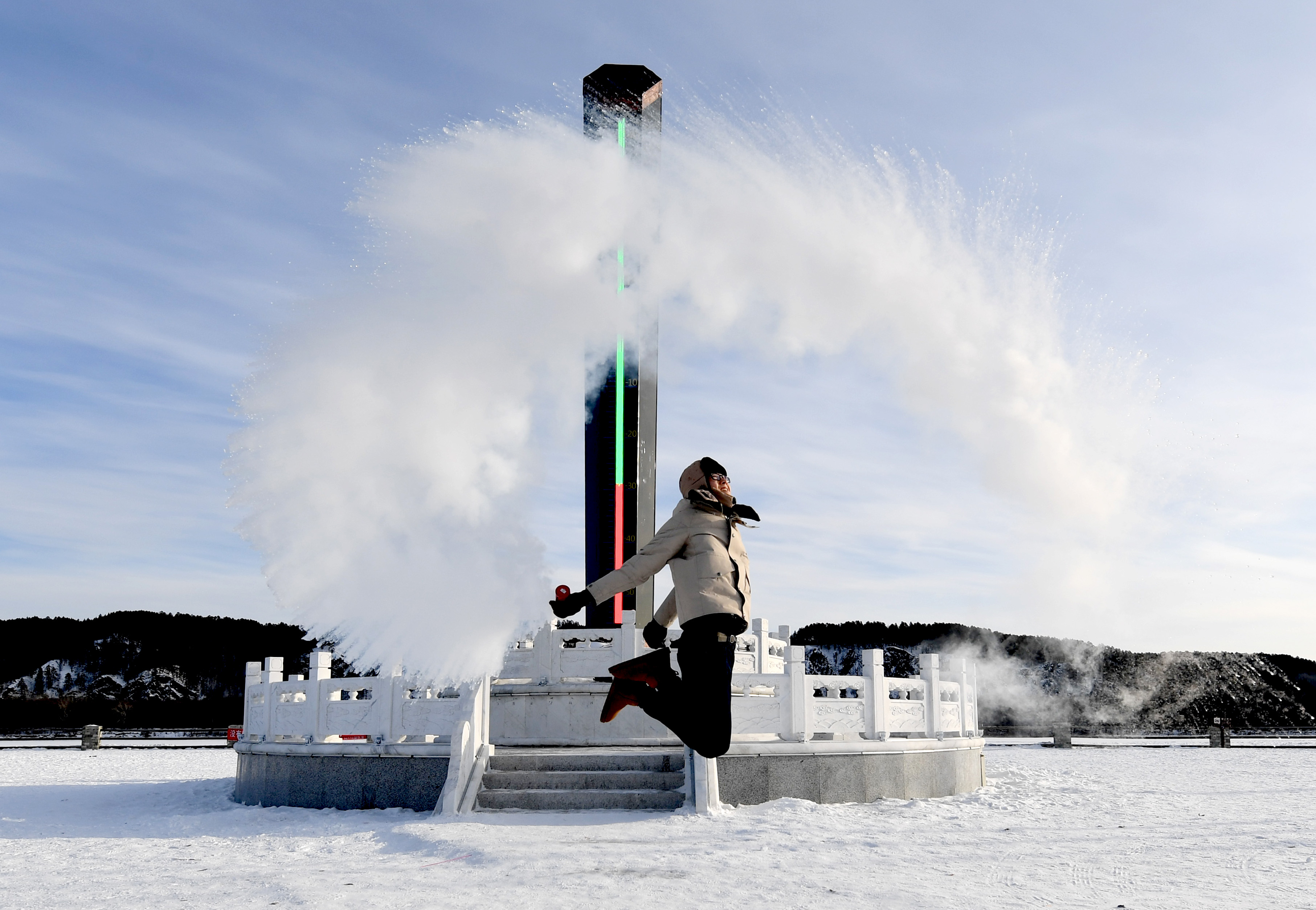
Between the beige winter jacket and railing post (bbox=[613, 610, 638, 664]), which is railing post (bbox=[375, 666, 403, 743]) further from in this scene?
the beige winter jacket

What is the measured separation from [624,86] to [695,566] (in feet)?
46.8

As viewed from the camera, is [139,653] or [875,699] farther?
[139,653]

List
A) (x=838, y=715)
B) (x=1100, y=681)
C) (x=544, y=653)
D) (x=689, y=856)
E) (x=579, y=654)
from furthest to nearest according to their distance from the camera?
(x=1100, y=681) → (x=544, y=653) → (x=579, y=654) → (x=838, y=715) → (x=689, y=856)

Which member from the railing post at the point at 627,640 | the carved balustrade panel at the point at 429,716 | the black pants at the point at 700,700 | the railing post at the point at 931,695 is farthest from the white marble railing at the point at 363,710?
the black pants at the point at 700,700

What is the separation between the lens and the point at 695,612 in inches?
219

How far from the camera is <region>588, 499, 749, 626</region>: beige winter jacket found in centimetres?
557

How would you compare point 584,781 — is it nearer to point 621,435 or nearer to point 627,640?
point 627,640

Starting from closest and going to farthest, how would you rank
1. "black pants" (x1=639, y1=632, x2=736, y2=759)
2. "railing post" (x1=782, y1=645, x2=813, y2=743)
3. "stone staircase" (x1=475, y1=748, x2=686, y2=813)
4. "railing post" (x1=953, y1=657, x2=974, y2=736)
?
"black pants" (x1=639, y1=632, x2=736, y2=759) < "stone staircase" (x1=475, y1=748, x2=686, y2=813) < "railing post" (x1=782, y1=645, x2=813, y2=743) < "railing post" (x1=953, y1=657, x2=974, y2=736)

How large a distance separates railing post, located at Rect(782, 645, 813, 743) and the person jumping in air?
6.32 meters

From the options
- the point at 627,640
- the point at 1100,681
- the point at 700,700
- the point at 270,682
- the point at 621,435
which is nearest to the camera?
the point at 700,700

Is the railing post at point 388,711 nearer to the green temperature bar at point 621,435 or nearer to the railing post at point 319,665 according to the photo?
the railing post at point 319,665

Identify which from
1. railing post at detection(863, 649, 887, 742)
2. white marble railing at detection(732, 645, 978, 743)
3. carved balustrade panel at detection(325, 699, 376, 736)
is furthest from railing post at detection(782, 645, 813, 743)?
carved balustrade panel at detection(325, 699, 376, 736)

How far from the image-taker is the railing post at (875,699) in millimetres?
12484

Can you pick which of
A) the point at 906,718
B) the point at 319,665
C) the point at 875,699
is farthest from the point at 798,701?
the point at 319,665
